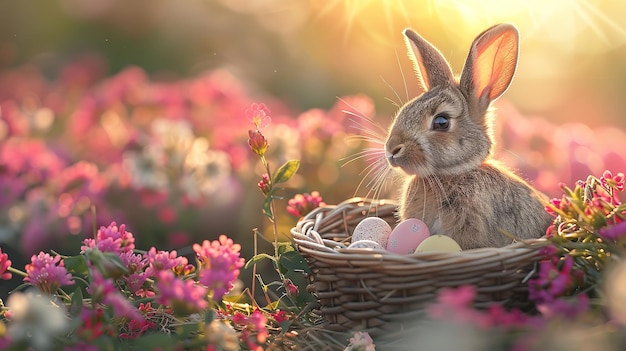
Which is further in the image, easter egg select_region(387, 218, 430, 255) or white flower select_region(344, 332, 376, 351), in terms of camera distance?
easter egg select_region(387, 218, 430, 255)

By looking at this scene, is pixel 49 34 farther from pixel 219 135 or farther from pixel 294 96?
pixel 219 135

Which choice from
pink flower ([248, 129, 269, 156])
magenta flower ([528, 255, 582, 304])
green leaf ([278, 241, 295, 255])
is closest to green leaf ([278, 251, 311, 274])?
green leaf ([278, 241, 295, 255])

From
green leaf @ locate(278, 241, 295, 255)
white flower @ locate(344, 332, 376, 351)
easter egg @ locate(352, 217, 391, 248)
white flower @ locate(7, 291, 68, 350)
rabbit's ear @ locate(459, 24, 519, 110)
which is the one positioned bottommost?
white flower @ locate(344, 332, 376, 351)

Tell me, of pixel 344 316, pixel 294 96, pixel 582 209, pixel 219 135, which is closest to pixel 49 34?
pixel 294 96

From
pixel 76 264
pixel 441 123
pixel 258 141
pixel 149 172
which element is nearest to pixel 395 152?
pixel 441 123

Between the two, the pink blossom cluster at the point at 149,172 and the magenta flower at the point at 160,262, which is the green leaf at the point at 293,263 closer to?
the magenta flower at the point at 160,262

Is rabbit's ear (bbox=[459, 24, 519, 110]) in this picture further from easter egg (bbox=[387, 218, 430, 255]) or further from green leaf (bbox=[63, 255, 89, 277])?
green leaf (bbox=[63, 255, 89, 277])

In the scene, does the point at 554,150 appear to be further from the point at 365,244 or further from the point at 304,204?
the point at 365,244
